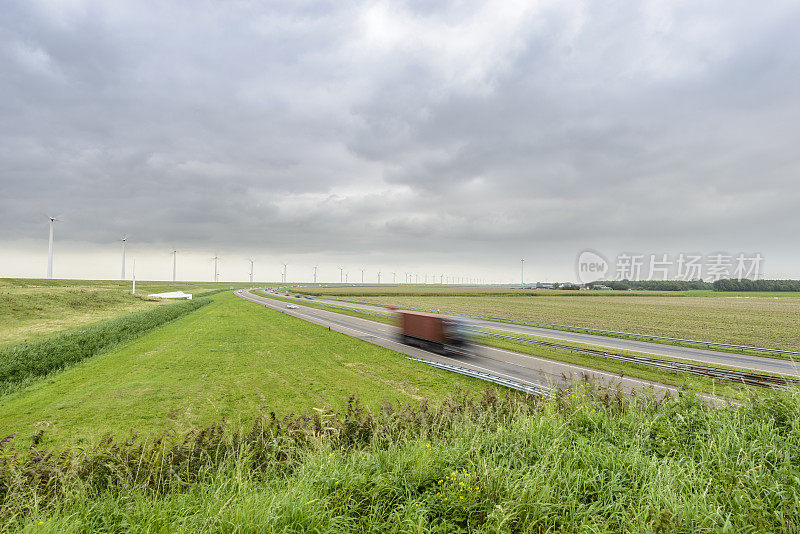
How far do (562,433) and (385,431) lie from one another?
4461 millimetres

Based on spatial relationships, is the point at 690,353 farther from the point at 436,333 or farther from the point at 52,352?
the point at 52,352

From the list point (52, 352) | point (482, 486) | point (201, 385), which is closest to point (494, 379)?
point (482, 486)

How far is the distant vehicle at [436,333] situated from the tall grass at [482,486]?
655 inches

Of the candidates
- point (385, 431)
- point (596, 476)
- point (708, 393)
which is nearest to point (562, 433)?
point (596, 476)

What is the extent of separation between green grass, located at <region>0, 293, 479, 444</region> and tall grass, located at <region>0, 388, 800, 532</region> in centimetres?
454

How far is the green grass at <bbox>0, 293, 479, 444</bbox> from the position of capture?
41.2 feet

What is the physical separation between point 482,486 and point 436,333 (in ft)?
66.1

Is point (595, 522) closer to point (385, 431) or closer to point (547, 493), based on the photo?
point (547, 493)

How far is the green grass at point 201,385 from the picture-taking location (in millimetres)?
12547

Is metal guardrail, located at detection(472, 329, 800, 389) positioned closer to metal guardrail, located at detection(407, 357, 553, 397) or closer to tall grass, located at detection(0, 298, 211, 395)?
metal guardrail, located at detection(407, 357, 553, 397)

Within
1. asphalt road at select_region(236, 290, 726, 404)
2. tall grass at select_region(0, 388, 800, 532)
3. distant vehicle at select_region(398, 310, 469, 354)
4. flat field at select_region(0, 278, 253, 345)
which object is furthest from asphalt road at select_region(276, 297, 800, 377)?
flat field at select_region(0, 278, 253, 345)

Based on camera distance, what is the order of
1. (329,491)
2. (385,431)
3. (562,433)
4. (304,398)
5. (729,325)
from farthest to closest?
(729,325), (304,398), (385,431), (562,433), (329,491)

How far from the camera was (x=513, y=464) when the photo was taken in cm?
680

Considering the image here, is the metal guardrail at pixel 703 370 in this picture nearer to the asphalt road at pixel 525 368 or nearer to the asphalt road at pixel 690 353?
the asphalt road at pixel 690 353
